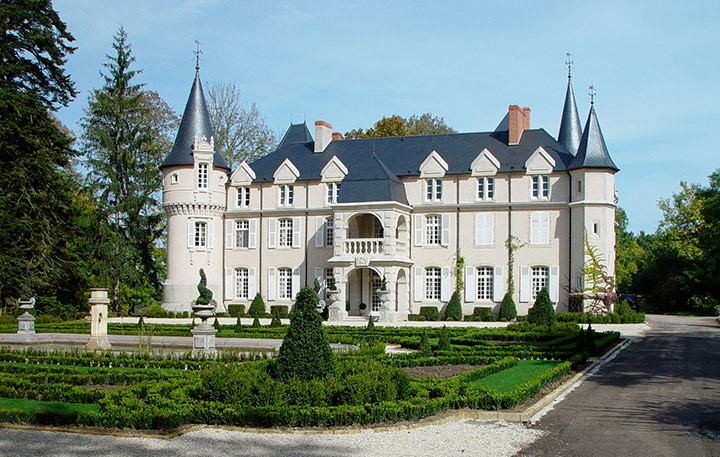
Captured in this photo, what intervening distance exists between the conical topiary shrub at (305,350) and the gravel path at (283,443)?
5.79 feet

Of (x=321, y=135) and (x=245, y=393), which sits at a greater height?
(x=321, y=135)

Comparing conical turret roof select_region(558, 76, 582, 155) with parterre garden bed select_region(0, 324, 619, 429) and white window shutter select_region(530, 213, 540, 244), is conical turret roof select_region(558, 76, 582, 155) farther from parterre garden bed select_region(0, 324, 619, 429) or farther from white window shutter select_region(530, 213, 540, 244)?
parterre garden bed select_region(0, 324, 619, 429)

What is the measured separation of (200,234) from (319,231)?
272 inches

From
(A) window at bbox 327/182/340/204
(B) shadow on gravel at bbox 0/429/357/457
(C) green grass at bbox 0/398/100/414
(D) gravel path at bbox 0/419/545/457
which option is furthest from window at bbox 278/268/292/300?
(B) shadow on gravel at bbox 0/429/357/457

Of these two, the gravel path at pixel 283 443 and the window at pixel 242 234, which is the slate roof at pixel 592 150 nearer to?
the window at pixel 242 234

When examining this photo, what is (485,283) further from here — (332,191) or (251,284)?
(251,284)

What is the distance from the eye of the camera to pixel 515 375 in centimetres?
1532

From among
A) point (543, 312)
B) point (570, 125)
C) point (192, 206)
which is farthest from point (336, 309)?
point (570, 125)

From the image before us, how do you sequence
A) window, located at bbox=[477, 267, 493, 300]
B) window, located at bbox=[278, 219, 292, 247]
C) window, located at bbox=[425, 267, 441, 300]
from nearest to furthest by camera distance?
window, located at bbox=[477, 267, 493, 300] → window, located at bbox=[425, 267, 441, 300] → window, located at bbox=[278, 219, 292, 247]

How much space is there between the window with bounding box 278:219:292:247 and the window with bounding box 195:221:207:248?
14.2ft

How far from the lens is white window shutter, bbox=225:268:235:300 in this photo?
42.7 m

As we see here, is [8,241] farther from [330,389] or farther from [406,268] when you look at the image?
[330,389]

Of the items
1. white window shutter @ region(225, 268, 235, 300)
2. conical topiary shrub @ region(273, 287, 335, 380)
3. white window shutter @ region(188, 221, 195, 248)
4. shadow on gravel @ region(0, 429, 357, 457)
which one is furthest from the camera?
white window shutter @ region(225, 268, 235, 300)

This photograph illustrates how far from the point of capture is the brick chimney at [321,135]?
144 feet
